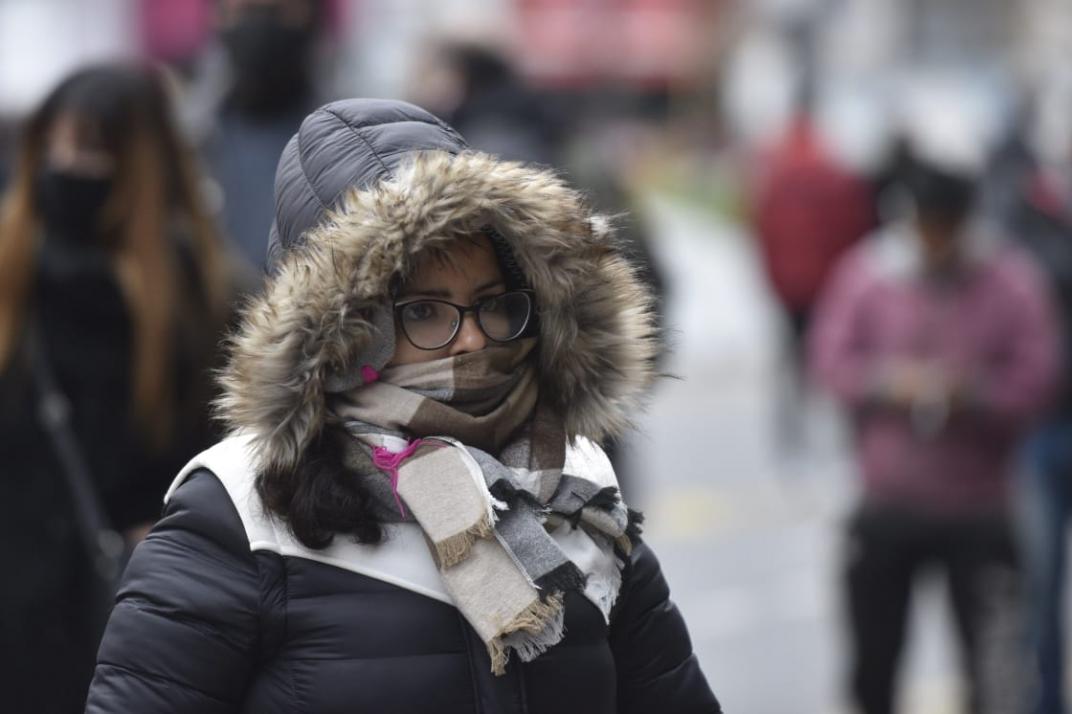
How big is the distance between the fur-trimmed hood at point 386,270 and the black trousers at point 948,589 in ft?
11.8

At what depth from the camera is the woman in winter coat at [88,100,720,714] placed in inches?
106

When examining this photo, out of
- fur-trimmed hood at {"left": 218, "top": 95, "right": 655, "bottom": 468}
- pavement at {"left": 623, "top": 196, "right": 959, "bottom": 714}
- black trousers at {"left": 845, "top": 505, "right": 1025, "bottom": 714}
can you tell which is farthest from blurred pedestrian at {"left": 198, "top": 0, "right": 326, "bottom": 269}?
fur-trimmed hood at {"left": 218, "top": 95, "right": 655, "bottom": 468}

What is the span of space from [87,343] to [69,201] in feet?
1.02

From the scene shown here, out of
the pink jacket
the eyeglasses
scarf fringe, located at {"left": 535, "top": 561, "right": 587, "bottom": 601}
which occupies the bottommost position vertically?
the pink jacket

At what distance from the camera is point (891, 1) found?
151 feet

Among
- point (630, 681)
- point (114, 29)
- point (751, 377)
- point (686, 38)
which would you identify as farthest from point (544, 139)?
point (686, 38)

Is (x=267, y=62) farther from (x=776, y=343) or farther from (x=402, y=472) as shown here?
(x=776, y=343)

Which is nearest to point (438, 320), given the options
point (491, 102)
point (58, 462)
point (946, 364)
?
point (58, 462)

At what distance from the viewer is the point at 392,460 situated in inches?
109

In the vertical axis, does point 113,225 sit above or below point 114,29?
above

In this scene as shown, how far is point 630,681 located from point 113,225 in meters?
2.25

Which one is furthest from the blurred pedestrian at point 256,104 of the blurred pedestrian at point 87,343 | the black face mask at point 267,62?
the blurred pedestrian at point 87,343

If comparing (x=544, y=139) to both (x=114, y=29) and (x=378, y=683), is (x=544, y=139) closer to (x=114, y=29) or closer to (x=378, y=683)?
(x=378, y=683)

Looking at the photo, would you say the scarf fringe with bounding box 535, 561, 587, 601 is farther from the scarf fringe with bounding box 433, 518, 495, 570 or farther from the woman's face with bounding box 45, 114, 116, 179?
the woman's face with bounding box 45, 114, 116, 179
